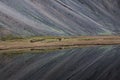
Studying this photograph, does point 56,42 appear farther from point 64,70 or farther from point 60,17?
point 64,70

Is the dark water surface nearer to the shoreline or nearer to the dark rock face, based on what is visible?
the shoreline

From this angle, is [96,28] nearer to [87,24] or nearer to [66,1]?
[87,24]

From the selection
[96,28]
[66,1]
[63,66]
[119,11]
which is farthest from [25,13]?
[63,66]

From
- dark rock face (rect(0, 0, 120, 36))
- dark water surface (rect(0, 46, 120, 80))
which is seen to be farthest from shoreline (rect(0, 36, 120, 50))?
dark water surface (rect(0, 46, 120, 80))

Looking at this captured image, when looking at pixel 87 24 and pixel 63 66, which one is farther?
pixel 87 24

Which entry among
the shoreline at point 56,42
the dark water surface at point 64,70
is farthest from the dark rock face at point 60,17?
the dark water surface at point 64,70
